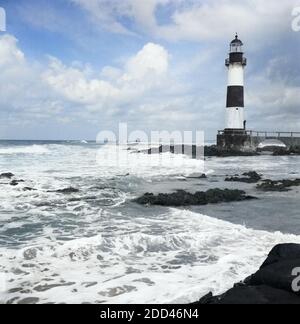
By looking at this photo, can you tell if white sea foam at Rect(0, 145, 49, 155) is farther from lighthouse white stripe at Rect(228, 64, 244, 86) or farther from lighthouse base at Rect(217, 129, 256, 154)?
lighthouse white stripe at Rect(228, 64, 244, 86)

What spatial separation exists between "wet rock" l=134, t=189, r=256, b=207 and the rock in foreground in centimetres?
689

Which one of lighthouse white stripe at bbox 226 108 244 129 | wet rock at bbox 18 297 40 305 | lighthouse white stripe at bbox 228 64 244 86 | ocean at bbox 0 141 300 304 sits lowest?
wet rock at bbox 18 297 40 305

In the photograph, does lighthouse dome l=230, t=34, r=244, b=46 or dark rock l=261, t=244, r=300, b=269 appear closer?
dark rock l=261, t=244, r=300, b=269

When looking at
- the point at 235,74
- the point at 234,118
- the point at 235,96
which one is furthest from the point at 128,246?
the point at 235,74

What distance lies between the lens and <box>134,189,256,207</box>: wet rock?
1166cm

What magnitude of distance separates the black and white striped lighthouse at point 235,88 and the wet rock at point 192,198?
79.6ft

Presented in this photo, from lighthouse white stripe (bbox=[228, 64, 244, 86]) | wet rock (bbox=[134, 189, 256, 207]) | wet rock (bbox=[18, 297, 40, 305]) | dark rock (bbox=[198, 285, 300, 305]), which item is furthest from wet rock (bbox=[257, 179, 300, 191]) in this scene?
lighthouse white stripe (bbox=[228, 64, 244, 86])

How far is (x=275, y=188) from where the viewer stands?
49.1 feet

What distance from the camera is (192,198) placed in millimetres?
12109

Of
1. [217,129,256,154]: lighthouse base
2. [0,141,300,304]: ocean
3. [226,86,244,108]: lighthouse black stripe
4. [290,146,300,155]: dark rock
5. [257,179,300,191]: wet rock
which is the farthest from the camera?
[290,146,300,155]: dark rock

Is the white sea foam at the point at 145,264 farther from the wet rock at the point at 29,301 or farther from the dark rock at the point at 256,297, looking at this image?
the dark rock at the point at 256,297

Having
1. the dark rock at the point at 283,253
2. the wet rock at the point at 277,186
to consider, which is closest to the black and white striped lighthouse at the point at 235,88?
the wet rock at the point at 277,186

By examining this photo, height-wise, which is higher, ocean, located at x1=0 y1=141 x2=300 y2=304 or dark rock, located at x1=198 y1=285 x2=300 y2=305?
dark rock, located at x1=198 y1=285 x2=300 y2=305
